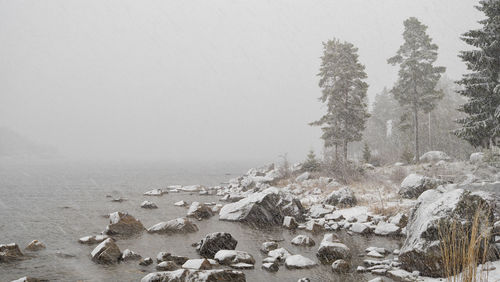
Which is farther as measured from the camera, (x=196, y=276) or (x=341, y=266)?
(x=341, y=266)

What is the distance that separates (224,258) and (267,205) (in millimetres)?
6147

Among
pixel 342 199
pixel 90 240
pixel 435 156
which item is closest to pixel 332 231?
pixel 342 199

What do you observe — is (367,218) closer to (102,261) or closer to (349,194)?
(349,194)

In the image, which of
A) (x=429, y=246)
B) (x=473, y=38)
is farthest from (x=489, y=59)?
(x=429, y=246)

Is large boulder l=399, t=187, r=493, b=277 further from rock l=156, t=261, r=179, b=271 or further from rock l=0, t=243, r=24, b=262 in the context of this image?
rock l=0, t=243, r=24, b=262

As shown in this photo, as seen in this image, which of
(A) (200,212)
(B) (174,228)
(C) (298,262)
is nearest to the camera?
(C) (298,262)

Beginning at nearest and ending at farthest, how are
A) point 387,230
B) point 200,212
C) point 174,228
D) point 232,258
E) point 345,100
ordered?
point 232,258, point 387,230, point 174,228, point 200,212, point 345,100

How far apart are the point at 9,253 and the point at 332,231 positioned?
435 inches

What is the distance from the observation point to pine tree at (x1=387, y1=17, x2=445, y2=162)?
2878 cm

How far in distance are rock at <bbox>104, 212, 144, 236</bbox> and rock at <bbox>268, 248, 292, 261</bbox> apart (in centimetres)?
604

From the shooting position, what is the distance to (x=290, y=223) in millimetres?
13125

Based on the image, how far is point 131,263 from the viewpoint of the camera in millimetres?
8492

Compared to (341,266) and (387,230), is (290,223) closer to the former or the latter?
(387,230)

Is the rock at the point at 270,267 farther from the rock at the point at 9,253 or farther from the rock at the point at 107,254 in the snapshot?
the rock at the point at 9,253
